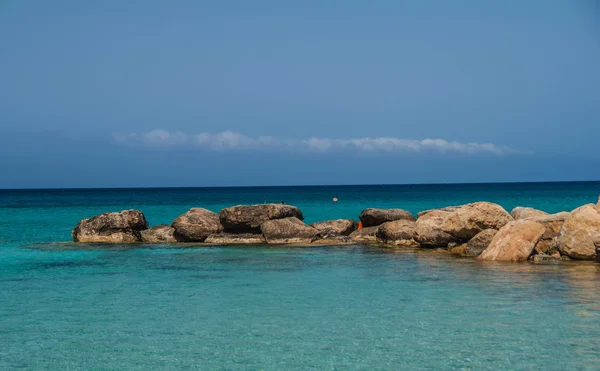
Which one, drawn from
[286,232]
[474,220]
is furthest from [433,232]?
[286,232]

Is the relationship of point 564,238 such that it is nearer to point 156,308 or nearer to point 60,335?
point 156,308

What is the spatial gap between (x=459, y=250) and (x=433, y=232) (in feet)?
5.37

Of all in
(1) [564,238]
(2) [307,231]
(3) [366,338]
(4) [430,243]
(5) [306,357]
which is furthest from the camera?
(2) [307,231]

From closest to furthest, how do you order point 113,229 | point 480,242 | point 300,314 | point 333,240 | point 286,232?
1. point 300,314
2. point 480,242
3. point 286,232
4. point 333,240
5. point 113,229

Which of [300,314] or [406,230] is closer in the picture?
[300,314]

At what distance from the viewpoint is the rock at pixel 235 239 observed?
29.0 m

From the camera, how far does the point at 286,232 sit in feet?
94.0

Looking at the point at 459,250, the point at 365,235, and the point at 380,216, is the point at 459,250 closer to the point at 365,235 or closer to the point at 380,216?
the point at 365,235

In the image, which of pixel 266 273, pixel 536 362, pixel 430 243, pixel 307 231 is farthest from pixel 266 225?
pixel 536 362

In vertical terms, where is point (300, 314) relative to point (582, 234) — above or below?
below

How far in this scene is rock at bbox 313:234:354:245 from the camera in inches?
1112

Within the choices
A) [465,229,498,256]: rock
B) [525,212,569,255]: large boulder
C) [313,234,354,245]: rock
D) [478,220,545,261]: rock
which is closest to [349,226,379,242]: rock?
[313,234,354,245]: rock

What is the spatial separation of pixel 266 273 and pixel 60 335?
26.8ft

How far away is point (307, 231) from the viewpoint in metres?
28.8
